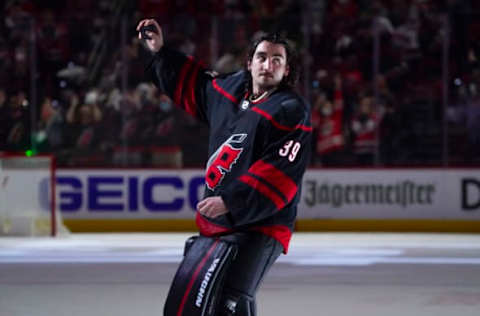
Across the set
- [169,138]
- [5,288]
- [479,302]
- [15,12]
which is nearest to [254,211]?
[479,302]

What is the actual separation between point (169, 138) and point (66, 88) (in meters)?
1.49

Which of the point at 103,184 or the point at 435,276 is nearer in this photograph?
the point at 435,276

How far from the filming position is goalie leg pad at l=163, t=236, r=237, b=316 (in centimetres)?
369

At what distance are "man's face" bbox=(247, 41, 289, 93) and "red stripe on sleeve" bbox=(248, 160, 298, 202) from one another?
322 mm

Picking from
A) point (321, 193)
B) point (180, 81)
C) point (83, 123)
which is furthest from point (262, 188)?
point (321, 193)

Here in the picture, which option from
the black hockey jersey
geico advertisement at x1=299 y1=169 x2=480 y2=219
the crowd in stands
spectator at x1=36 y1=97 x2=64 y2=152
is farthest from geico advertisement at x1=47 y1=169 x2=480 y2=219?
the black hockey jersey

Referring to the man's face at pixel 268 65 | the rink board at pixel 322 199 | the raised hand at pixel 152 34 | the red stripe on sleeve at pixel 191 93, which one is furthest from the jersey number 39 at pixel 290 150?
the rink board at pixel 322 199

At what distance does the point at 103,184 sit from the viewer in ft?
41.8

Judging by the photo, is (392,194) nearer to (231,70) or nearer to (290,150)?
(231,70)

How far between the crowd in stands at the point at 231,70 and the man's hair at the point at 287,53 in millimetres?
8265

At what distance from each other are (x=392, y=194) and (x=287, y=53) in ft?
29.3

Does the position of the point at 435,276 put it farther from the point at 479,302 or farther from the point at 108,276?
the point at 108,276

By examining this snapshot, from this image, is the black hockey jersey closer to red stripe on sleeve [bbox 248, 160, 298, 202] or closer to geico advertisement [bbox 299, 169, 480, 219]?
red stripe on sleeve [bbox 248, 160, 298, 202]

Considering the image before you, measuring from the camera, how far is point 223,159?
3842 mm
